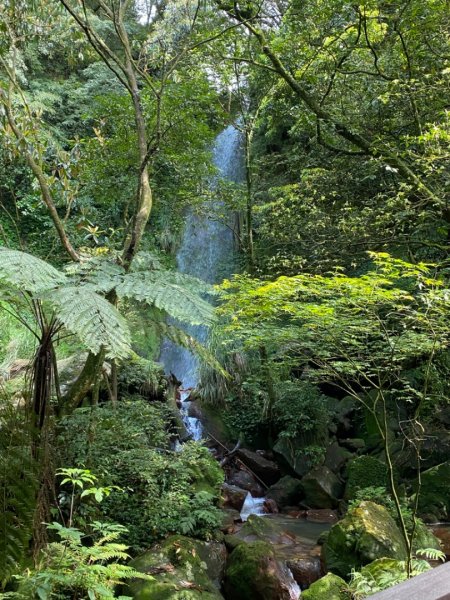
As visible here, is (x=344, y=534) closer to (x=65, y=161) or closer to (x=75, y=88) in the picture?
(x=65, y=161)

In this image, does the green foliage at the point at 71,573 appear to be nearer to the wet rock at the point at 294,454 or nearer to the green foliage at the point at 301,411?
the wet rock at the point at 294,454

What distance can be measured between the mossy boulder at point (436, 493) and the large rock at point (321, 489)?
1293mm

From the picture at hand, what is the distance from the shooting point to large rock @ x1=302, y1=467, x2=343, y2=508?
7.20m

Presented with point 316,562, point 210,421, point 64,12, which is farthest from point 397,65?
point 210,421

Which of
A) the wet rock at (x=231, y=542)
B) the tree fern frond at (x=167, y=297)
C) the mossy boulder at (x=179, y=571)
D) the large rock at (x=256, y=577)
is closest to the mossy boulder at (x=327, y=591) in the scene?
the large rock at (x=256, y=577)

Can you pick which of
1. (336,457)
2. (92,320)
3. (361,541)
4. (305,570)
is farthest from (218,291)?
(336,457)

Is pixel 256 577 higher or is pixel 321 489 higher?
pixel 256 577

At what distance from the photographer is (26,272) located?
2.55 m

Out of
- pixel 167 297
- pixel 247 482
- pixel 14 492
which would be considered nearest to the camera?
pixel 14 492

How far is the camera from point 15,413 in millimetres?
3250

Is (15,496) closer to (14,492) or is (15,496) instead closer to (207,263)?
(14,492)

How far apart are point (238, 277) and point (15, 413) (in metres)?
2.99

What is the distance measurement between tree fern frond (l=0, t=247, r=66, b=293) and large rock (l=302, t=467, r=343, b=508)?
19.5 ft

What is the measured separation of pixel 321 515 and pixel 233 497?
4.46ft
